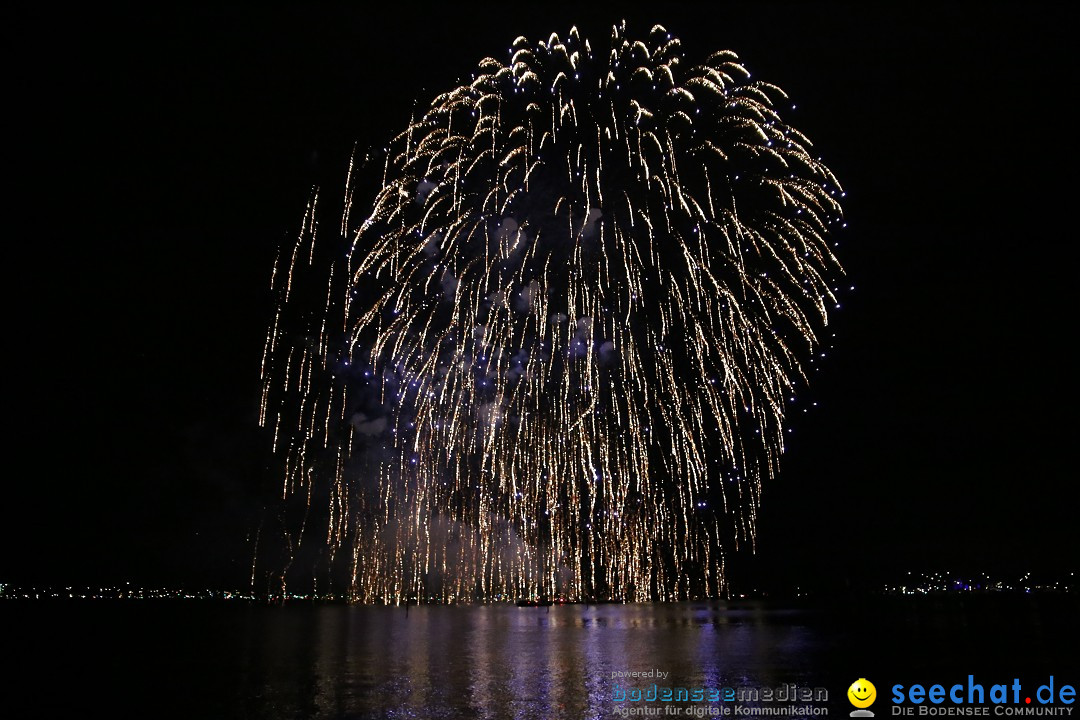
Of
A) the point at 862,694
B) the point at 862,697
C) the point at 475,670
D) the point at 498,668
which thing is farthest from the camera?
the point at 498,668

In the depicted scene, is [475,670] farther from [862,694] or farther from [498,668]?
[862,694]

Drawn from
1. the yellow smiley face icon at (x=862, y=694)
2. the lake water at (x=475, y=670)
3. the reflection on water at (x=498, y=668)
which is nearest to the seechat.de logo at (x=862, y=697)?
the yellow smiley face icon at (x=862, y=694)

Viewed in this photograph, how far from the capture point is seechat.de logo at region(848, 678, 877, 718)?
47.8 feet

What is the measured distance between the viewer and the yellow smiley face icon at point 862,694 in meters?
15.5

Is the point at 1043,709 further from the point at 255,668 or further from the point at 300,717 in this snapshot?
the point at 255,668

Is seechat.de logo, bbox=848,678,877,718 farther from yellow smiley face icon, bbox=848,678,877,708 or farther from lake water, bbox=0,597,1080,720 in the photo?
lake water, bbox=0,597,1080,720

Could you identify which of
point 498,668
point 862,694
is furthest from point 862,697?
point 498,668

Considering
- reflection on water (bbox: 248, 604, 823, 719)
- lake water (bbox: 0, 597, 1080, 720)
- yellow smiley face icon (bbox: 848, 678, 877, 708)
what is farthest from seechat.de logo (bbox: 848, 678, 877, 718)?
reflection on water (bbox: 248, 604, 823, 719)

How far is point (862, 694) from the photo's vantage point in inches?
636

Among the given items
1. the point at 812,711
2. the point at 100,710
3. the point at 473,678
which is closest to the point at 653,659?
the point at 473,678

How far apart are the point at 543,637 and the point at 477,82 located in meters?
24.6

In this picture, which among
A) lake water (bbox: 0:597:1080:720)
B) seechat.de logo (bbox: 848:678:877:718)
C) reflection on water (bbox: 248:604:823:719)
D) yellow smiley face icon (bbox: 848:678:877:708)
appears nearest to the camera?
seechat.de logo (bbox: 848:678:877:718)

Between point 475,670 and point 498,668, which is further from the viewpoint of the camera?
point 498,668

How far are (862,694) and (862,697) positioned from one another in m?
0.30
